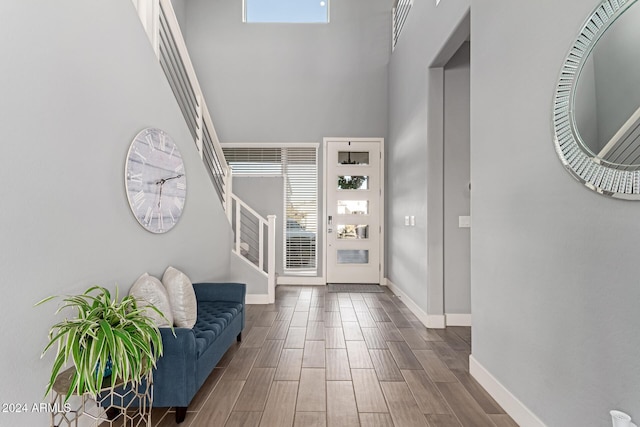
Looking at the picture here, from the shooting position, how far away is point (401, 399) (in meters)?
2.18

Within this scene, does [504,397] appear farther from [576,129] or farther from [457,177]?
[457,177]

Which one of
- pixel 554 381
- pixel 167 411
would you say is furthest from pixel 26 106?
pixel 554 381

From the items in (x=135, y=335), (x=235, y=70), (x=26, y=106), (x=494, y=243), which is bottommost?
(x=135, y=335)

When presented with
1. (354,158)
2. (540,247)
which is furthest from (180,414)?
(354,158)

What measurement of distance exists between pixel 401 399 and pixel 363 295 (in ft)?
9.31

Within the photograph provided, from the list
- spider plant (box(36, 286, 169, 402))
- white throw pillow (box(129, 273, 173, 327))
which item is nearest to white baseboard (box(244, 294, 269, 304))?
white throw pillow (box(129, 273, 173, 327))

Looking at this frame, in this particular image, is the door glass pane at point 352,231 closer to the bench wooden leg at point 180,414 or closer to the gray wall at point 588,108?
the bench wooden leg at point 180,414

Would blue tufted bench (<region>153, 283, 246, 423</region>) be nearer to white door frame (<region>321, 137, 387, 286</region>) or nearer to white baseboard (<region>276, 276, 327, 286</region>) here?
white baseboard (<region>276, 276, 327, 286</region>)

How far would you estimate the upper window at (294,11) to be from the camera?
5938 millimetres

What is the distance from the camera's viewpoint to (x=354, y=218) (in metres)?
5.82

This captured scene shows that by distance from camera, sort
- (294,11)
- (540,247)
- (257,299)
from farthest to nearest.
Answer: (294,11)
(257,299)
(540,247)

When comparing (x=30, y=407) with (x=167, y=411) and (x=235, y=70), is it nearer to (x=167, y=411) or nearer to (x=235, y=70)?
(x=167, y=411)

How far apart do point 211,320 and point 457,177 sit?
283 centimetres

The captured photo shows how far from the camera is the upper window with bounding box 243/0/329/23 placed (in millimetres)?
5938
